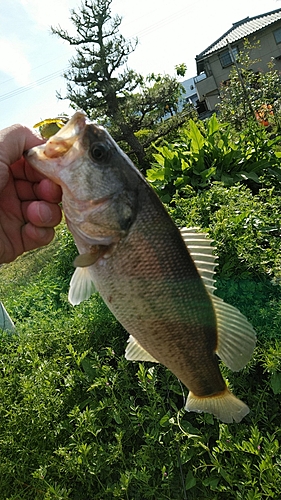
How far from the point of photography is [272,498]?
229 cm

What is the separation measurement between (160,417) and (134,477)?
0.45 meters

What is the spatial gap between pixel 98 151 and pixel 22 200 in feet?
3.04

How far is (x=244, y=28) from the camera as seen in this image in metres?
34.5

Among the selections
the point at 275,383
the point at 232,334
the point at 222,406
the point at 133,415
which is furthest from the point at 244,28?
the point at 222,406

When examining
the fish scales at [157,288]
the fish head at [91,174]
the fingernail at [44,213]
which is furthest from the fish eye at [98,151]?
the fingernail at [44,213]

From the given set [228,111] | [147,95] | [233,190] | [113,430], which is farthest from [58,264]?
[147,95]

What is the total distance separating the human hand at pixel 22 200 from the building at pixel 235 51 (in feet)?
98.2

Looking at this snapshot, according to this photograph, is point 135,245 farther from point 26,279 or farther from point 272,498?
point 26,279

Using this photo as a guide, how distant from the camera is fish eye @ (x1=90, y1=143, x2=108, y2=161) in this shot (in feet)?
4.95

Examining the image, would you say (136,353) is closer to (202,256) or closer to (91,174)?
(202,256)

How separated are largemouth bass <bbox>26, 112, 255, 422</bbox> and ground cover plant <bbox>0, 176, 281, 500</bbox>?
124 centimetres

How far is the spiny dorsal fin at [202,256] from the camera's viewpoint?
167 centimetres

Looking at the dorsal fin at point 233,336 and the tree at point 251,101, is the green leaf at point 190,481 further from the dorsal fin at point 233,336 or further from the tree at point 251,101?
the tree at point 251,101

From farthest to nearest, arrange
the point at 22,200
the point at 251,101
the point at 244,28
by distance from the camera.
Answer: the point at 244,28
the point at 251,101
the point at 22,200
